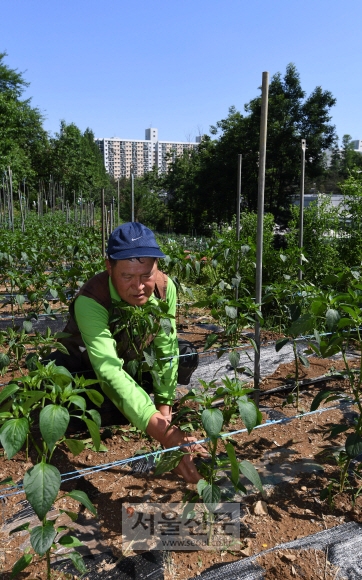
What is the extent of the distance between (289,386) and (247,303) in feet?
2.61

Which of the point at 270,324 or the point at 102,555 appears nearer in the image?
the point at 102,555

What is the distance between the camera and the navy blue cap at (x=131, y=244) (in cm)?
171

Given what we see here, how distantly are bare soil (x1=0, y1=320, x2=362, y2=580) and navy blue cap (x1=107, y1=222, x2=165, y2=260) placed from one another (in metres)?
0.95

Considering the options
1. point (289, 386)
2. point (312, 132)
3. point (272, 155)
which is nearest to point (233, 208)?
point (272, 155)

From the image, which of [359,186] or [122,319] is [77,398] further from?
[359,186]

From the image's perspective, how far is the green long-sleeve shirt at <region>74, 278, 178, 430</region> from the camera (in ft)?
5.41

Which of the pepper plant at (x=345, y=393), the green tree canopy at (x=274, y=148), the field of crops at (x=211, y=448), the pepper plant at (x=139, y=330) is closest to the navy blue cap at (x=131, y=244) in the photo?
the pepper plant at (x=139, y=330)

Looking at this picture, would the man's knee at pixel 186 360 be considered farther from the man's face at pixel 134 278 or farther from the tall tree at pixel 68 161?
the tall tree at pixel 68 161

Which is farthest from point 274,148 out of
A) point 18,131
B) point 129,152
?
point 129,152

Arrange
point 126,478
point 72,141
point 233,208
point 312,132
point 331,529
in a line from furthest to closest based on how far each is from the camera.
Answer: point 72,141
point 233,208
point 312,132
point 126,478
point 331,529

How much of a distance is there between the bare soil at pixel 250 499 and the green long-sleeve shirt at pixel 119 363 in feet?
1.21

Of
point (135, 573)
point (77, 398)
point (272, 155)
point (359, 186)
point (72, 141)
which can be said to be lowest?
point (135, 573)

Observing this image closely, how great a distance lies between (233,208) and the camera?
1908 cm

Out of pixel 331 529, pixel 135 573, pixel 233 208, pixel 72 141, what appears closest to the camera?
pixel 135 573
